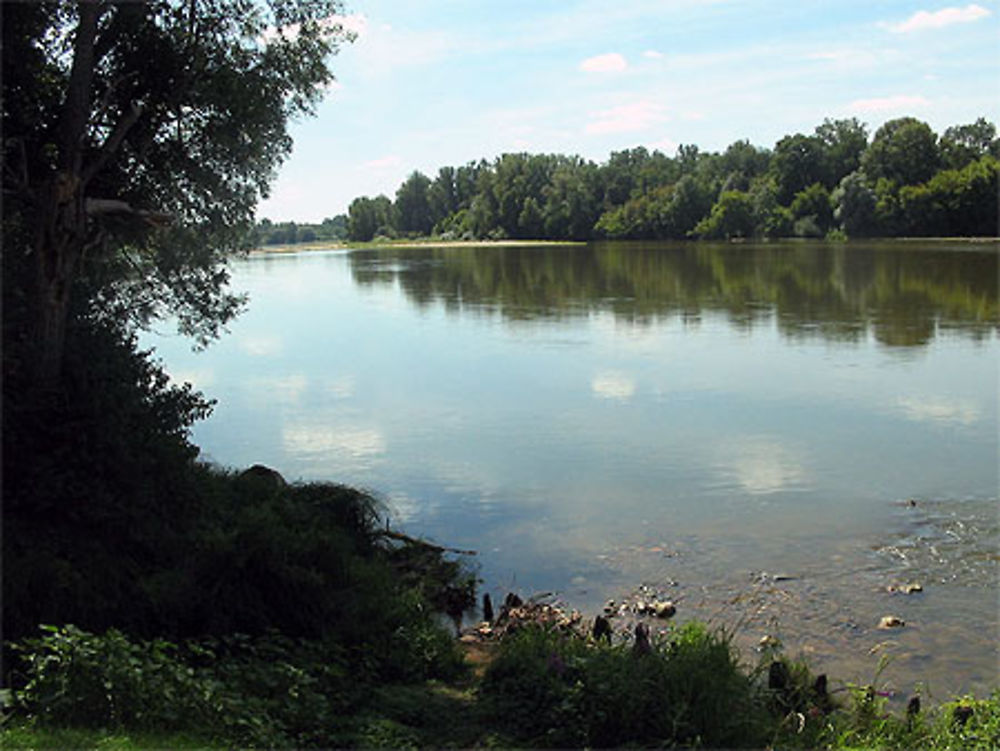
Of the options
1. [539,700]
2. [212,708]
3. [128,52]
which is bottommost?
[539,700]

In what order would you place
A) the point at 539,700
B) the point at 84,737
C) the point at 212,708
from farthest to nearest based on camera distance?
the point at 539,700 < the point at 212,708 < the point at 84,737

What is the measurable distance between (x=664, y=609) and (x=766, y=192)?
11768cm

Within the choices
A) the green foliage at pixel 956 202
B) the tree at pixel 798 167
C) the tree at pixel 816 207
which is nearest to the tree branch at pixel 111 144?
the green foliage at pixel 956 202

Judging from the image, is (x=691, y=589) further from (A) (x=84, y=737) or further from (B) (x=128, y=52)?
(B) (x=128, y=52)

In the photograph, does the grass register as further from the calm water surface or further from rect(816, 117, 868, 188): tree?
rect(816, 117, 868, 188): tree

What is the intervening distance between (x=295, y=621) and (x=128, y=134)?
735cm

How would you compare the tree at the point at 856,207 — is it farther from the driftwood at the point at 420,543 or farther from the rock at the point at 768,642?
the rock at the point at 768,642

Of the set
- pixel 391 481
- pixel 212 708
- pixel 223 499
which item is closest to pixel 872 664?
pixel 212 708

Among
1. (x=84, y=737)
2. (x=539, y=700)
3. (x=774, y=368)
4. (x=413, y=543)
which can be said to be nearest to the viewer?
(x=84, y=737)

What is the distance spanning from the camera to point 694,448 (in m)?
16.5

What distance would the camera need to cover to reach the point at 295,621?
8461 mm

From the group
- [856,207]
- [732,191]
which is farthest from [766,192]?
[856,207]

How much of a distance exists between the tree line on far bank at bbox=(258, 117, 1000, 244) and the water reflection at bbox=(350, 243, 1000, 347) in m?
31.9

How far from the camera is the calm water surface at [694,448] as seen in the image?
1035 cm
